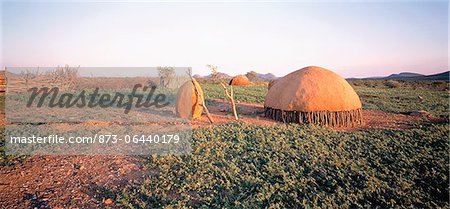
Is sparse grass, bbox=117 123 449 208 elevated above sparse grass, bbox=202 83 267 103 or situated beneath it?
situated beneath

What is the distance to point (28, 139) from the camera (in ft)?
24.3

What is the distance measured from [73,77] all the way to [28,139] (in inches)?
697

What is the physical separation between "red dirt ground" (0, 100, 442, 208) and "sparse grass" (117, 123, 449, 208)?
0.43 meters

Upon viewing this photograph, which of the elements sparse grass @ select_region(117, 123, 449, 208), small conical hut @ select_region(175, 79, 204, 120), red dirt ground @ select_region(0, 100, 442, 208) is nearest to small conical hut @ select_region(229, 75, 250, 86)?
small conical hut @ select_region(175, 79, 204, 120)

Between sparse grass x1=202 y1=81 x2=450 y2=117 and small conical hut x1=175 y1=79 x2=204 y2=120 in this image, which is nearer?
small conical hut x1=175 y1=79 x2=204 y2=120

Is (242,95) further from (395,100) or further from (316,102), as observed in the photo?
(395,100)

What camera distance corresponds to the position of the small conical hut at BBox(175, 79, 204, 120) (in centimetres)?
1034

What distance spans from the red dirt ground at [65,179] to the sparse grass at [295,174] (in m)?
0.43

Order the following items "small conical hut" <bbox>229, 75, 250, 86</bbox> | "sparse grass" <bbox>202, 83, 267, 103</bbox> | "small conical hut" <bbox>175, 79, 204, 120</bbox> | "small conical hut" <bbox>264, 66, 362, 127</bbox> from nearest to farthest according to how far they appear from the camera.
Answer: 1. "small conical hut" <bbox>264, 66, 362, 127</bbox>
2. "small conical hut" <bbox>175, 79, 204, 120</bbox>
3. "sparse grass" <bbox>202, 83, 267, 103</bbox>
4. "small conical hut" <bbox>229, 75, 250, 86</bbox>

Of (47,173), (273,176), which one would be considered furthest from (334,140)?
(47,173)

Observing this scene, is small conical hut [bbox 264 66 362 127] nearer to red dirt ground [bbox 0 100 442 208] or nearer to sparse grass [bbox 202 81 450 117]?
sparse grass [bbox 202 81 450 117]

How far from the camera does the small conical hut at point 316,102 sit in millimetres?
9727

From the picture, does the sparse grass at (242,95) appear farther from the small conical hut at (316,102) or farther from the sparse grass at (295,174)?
the sparse grass at (295,174)

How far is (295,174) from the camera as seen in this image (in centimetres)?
529
